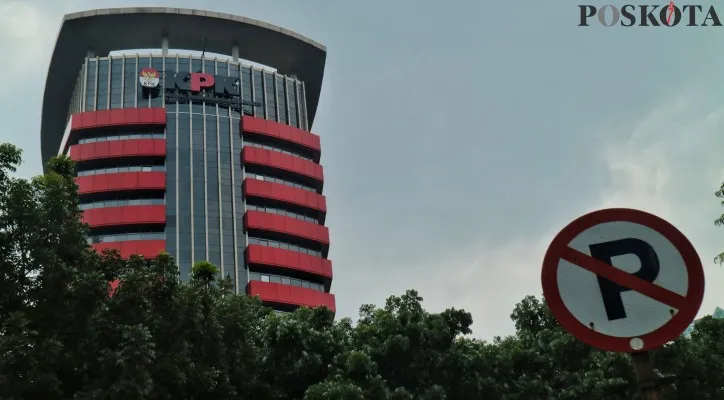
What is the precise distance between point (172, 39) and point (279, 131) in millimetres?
11148

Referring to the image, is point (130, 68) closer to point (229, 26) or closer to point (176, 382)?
point (229, 26)

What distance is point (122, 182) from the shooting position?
168 ft

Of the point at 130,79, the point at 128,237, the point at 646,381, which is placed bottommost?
the point at 646,381

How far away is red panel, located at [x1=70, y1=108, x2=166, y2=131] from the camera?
53.0m

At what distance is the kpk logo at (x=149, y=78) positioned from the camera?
182ft

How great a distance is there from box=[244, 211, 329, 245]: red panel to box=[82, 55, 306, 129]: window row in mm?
9039

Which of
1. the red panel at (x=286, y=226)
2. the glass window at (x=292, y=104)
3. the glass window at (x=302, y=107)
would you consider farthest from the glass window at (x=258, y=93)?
the red panel at (x=286, y=226)

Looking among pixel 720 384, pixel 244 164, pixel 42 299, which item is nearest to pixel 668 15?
pixel 720 384

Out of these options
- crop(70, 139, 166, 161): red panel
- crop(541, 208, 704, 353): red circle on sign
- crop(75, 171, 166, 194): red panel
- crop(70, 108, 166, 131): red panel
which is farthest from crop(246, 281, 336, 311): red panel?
crop(541, 208, 704, 353): red circle on sign

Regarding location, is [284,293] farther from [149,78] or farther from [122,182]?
[149,78]

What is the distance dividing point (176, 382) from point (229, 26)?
45.6 meters

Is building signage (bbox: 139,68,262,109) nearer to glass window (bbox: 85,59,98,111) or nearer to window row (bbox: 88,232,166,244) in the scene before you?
glass window (bbox: 85,59,98,111)

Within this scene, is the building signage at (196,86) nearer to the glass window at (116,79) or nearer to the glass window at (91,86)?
the glass window at (116,79)

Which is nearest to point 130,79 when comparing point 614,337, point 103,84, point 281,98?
point 103,84
